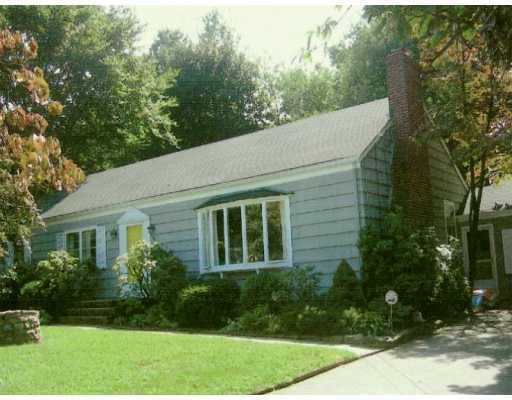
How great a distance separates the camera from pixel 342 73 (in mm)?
37875

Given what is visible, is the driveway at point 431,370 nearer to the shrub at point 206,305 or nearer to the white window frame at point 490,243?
the shrub at point 206,305

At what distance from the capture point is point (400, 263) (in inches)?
466

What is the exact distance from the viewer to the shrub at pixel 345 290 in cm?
1184

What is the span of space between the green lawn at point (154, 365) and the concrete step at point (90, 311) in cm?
493

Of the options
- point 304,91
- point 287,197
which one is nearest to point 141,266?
point 287,197

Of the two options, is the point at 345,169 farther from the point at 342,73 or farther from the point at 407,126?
the point at 342,73

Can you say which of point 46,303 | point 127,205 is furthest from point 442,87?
point 46,303

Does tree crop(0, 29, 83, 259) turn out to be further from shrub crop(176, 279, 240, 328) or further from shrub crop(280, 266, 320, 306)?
shrub crop(280, 266, 320, 306)

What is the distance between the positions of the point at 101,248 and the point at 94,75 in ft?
41.9

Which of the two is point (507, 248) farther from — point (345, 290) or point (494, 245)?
point (345, 290)

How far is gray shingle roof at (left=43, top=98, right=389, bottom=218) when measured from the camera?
1414 centimetres

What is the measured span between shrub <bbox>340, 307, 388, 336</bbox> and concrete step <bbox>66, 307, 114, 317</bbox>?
728 cm

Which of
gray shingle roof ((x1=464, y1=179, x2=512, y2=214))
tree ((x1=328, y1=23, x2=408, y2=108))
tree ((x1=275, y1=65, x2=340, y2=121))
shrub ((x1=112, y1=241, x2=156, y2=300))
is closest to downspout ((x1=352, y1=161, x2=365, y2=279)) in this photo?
shrub ((x1=112, y1=241, x2=156, y2=300))

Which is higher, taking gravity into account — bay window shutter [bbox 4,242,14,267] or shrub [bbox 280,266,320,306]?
bay window shutter [bbox 4,242,14,267]
